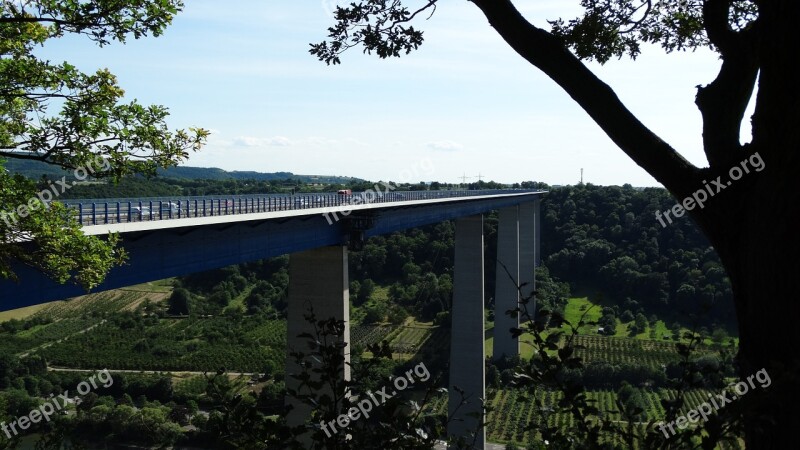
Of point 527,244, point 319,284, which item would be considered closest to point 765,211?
point 319,284

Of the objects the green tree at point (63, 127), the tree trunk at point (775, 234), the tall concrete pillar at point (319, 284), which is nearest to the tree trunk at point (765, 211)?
the tree trunk at point (775, 234)

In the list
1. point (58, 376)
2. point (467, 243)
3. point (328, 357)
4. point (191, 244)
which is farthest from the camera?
point (58, 376)

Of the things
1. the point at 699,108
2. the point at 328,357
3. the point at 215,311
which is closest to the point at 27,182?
the point at 328,357

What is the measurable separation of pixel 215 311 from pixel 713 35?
76.8 metres

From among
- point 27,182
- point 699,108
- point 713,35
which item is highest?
point 713,35

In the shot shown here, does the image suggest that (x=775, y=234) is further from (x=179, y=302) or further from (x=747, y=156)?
(x=179, y=302)

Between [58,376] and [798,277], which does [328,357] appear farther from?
[58,376]

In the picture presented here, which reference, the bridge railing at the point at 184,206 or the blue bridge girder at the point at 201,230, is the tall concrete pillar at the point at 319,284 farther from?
the bridge railing at the point at 184,206

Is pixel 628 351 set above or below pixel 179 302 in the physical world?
below

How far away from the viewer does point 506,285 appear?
54844 millimetres

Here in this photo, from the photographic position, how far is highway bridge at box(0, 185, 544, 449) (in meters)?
12.6

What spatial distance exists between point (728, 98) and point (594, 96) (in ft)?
2.70

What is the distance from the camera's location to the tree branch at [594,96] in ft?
13.1

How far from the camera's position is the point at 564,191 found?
338ft
